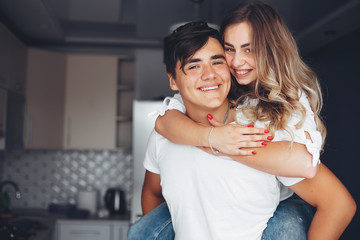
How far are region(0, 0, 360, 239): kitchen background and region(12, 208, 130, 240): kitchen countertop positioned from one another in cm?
20

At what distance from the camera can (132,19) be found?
12.2ft

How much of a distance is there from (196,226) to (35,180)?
3196mm

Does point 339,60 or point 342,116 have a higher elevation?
point 339,60

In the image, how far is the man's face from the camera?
4.63 feet

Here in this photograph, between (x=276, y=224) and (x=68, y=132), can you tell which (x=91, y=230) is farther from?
(x=276, y=224)

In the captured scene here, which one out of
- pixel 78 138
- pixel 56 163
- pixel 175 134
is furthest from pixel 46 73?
pixel 175 134

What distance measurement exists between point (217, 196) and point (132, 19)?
2792 mm

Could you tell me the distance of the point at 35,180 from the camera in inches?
160

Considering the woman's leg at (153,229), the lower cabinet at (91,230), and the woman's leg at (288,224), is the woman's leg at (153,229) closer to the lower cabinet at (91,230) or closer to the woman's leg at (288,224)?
the woman's leg at (288,224)

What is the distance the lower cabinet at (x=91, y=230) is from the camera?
349 centimetres

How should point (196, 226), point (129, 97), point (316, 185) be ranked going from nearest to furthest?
point (316, 185) < point (196, 226) < point (129, 97)

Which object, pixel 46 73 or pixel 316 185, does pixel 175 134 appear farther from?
pixel 46 73

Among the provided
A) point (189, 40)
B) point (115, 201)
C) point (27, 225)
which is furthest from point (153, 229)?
point (115, 201)

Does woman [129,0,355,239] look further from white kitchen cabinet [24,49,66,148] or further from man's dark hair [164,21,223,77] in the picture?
white kitchen cabinet [24,49,66,148]
